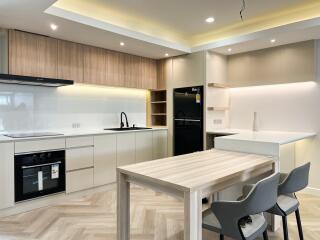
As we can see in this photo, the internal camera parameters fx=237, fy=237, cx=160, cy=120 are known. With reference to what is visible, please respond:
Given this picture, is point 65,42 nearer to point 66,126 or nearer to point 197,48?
point 66,126

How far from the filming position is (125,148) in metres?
3.83

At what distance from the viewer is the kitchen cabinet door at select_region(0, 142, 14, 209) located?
262 cm

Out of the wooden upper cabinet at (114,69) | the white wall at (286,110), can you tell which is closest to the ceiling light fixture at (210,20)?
the white wall at (286,110)

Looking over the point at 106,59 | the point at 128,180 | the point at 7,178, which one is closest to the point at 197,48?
the point at 106,59

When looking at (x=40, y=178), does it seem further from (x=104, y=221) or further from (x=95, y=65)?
(x=95, y=65)

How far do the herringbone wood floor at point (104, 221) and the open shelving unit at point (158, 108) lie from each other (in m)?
2.04

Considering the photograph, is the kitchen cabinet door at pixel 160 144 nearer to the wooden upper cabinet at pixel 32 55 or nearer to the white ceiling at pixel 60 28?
the white ceiling at pixel 60 28

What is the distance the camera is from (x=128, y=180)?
6.03 feet

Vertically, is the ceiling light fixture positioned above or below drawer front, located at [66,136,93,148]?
above

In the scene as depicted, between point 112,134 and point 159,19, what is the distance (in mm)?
1863

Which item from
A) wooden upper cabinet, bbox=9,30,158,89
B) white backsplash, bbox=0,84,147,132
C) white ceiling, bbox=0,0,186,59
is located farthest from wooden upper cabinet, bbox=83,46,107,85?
white backsplash, bbox=0,84,147,132

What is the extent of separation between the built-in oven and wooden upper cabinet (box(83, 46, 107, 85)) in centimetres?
126

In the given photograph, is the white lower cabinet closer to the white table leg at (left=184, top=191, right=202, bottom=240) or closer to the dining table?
the dining table

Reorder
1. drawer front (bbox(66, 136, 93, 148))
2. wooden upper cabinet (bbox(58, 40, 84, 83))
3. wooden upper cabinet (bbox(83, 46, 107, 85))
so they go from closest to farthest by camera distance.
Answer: drawer front (bbox(66, 136, 93, 148)), wooden upper cabinet (bbox(58, 40, 84, 83)), wooden upper cabinet (bbox(83, 46, 107, 85))
